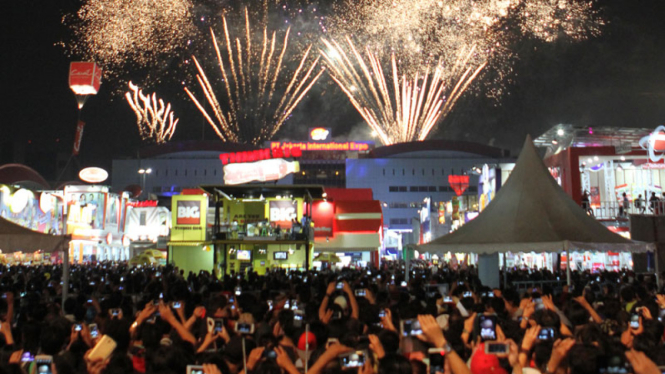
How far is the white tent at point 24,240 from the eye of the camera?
14.0m

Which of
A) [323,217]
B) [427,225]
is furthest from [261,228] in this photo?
[427,225]

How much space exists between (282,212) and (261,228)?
11.2 ft

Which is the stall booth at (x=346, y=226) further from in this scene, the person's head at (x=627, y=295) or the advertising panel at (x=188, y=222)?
the person's head at (x=627, y=295)

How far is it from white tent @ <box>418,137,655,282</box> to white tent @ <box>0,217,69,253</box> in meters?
9.30

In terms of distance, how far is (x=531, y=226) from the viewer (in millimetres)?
14984

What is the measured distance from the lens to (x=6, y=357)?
654cm

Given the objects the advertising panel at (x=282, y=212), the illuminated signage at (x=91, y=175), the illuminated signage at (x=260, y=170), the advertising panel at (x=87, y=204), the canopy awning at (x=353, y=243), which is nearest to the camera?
the advertising panel at (x=282, y=212)

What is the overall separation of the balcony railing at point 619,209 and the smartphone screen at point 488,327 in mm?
25609

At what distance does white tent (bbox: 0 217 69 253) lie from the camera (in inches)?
553

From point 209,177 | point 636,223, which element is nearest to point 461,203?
point 636,223

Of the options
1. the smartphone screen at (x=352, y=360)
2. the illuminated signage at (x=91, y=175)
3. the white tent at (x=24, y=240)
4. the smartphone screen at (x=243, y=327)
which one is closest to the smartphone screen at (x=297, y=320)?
the smartphone screen at (x=243, y=327)

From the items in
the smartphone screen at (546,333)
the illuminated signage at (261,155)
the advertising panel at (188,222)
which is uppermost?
the illuminated signage at (261,155)

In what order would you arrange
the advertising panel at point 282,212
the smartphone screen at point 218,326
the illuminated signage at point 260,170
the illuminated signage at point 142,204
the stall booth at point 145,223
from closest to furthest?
the smartphone screen at point 218,326 < the advertising panel at point 282,212 < the illuminated signage at point 260,170 < the stall booth at point 145,223 < the illuminated signage at point 142,204

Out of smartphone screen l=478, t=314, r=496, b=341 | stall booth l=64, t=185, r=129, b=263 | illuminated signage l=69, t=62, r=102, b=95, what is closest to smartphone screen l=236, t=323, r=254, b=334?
smartphone screen l=478, t=314, r=496, b=341
